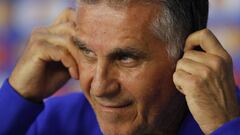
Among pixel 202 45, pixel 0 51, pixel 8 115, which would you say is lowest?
pixel 0 51

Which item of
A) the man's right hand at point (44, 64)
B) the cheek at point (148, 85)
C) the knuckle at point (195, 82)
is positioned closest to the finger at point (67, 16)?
the man's right hand at point (44, 64)

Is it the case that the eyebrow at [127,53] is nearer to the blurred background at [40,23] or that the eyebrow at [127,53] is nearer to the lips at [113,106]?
the lips at [113,106]

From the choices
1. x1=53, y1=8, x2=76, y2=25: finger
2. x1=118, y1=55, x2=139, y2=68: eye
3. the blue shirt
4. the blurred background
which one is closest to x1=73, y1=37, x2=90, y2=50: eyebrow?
x1=118, y1=55, x2=139, y2=68: eye

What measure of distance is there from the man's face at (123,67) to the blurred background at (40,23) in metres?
1.26

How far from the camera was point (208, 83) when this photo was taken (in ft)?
5.13

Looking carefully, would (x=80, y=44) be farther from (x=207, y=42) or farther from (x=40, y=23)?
(x=40, y=23)

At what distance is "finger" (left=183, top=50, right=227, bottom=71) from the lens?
5.11ft

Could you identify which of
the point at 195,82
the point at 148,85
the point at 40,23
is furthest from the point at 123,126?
the point at 40,23

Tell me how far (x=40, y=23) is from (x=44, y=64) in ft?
3.73

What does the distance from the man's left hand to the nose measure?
0.51ft

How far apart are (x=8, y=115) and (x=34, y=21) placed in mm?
1195

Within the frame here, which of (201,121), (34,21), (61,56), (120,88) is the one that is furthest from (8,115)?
(34,21)

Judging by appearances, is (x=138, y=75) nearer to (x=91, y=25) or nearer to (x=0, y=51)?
(x=91, y=25)

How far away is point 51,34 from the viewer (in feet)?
6.22
